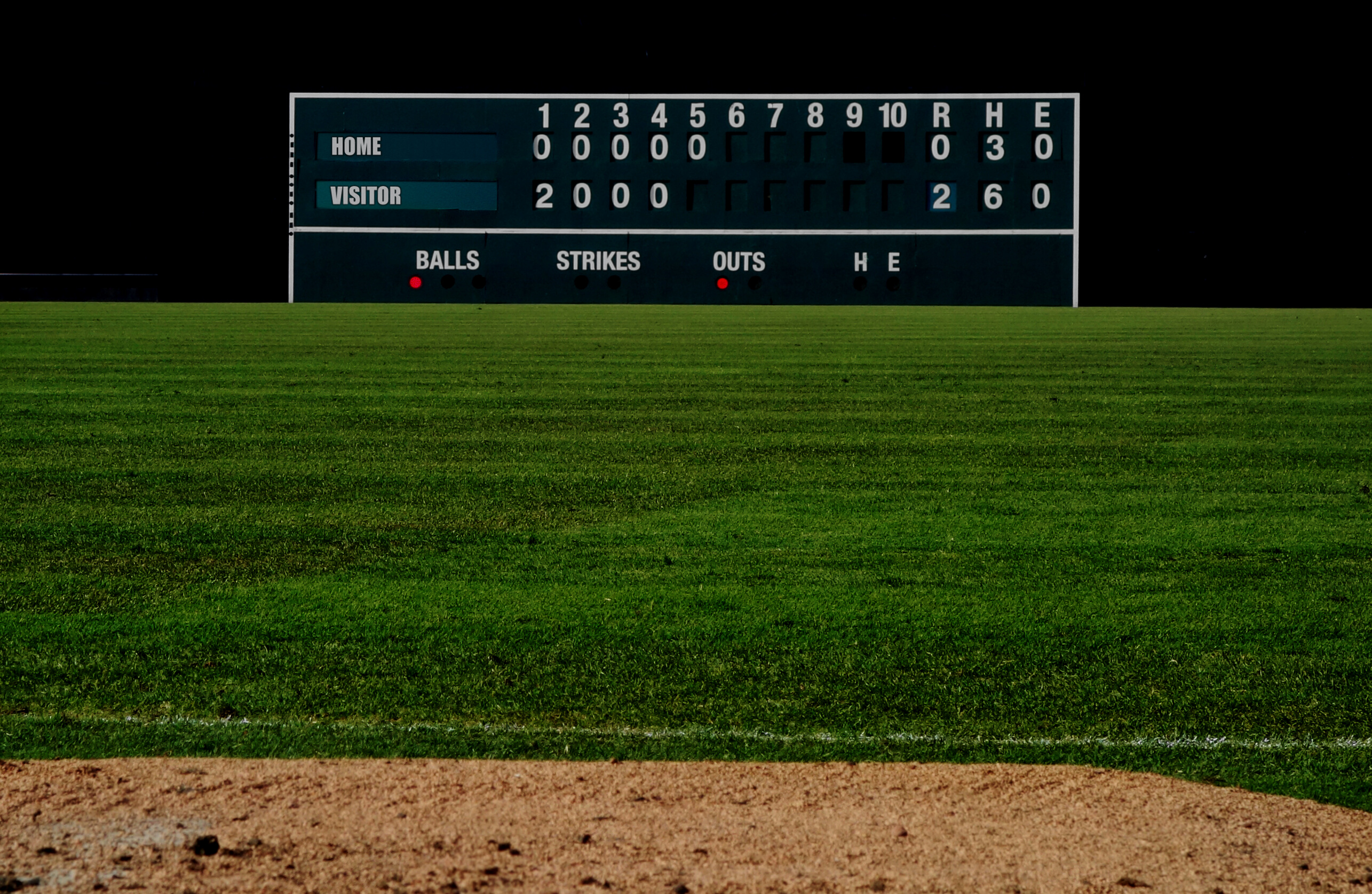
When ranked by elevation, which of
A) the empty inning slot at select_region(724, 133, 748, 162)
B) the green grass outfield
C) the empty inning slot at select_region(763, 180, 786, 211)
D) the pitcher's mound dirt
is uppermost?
the empty inning slot at select_region(724, 133, 748, 162)

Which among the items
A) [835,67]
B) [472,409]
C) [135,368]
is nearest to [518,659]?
[472,409]

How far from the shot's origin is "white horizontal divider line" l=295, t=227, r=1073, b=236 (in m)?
32.4

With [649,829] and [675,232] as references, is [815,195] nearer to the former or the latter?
[675,232]

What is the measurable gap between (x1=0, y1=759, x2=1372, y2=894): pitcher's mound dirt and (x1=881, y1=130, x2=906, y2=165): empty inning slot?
29.9 m

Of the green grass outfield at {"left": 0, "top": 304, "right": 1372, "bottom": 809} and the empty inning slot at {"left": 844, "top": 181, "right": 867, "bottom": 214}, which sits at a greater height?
the empty inning slot at {"left": 844, "top": 181, "right": 867, "bottom": 214}

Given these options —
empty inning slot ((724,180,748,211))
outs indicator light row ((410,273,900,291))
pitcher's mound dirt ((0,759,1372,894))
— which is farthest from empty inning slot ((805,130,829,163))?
pitcher's mound dirt ((0,759,1372,894))

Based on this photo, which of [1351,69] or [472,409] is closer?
[472,409]

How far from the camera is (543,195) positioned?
32.7 meters

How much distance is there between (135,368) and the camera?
1398 cm

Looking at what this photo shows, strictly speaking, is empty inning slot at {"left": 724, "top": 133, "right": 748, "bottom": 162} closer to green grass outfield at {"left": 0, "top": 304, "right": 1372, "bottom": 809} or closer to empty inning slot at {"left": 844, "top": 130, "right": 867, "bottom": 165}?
empty inning slot at {"left": 844, "top": 130, "right": 867, "bottom": 165}

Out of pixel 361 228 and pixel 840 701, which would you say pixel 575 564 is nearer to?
pixel 840 701

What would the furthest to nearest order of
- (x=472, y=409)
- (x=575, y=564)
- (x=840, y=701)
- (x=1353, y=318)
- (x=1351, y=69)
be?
(x=1351, y=69), (x=1353, y=318), (x=472, y=409), (x=575, y=564), (x=840, y=701)

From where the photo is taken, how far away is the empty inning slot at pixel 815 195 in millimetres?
32344

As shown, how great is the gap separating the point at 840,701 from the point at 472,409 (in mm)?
7189
